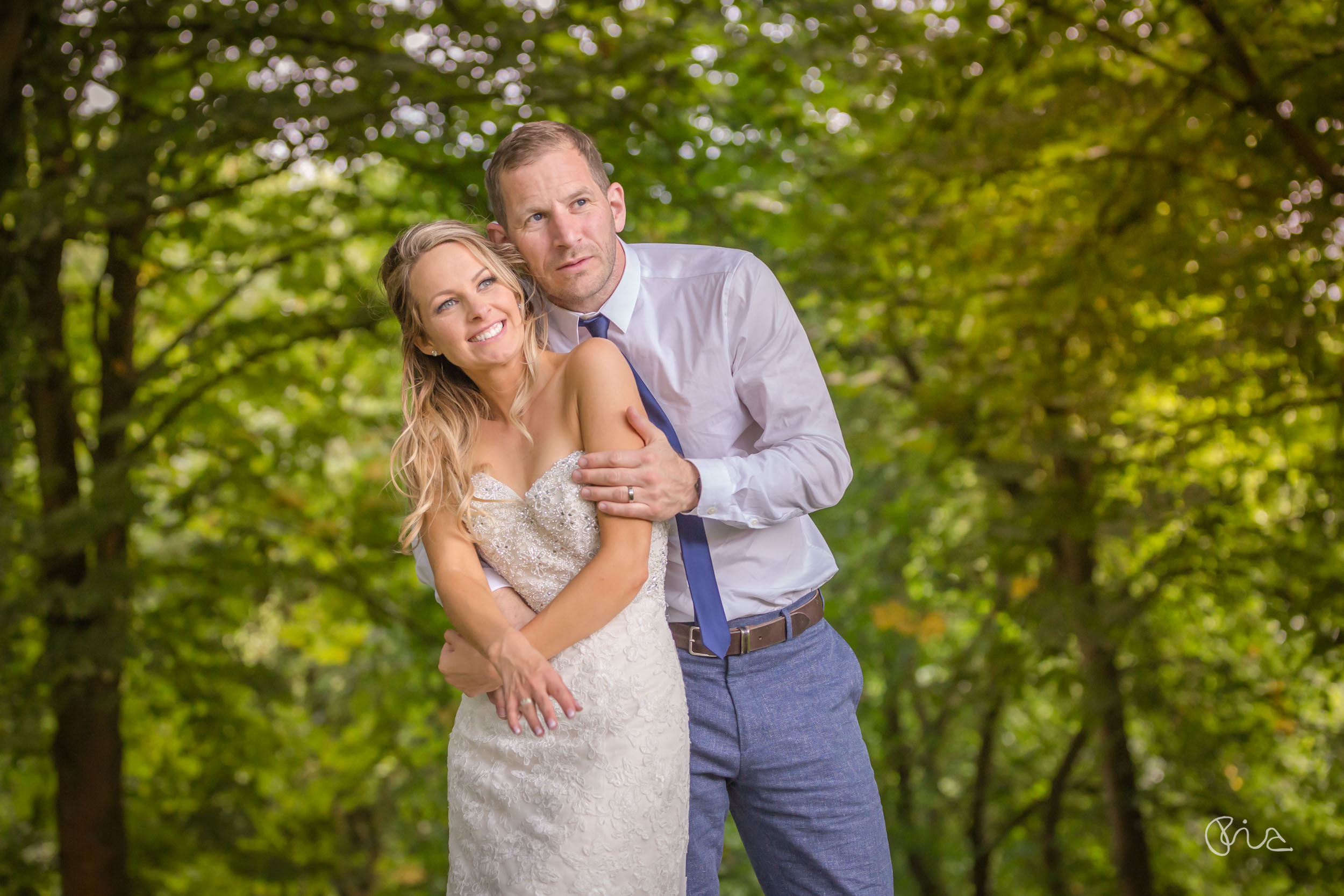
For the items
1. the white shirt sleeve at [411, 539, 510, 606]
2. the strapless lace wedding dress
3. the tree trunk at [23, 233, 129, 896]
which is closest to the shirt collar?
the strapless lace wedding dress

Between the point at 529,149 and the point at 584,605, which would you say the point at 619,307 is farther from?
the point at 584,605

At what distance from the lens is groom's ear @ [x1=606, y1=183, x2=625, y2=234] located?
1972mm

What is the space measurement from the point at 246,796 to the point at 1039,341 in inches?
143

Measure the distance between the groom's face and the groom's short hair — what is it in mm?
12

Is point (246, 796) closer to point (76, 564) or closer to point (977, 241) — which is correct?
point (76, 564)

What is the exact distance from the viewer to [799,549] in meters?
2.03

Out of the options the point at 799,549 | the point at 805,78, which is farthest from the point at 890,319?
the point at 799,549

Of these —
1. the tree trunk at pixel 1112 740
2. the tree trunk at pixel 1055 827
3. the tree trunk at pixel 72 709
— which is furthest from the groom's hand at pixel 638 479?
the tree trunk at pixel 1055 827

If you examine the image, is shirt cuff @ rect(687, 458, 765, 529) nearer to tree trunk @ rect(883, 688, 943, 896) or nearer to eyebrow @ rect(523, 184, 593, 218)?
eyebrow @ rect(523, 184, 593, 218)

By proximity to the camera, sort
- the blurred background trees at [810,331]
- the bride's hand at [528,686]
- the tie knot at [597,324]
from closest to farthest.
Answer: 1. the bride's hand at [528,686]
2. the tie knot at [597,324]
3. the blurred background trees at [810,331]

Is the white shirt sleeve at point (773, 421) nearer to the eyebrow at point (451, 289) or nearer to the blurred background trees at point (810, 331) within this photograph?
the eyebrow at point (451, 289)

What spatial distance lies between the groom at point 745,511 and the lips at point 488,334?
0.17 meters

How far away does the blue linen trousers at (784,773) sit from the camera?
1.91m

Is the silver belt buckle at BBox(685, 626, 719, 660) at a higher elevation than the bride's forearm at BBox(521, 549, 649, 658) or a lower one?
lower
